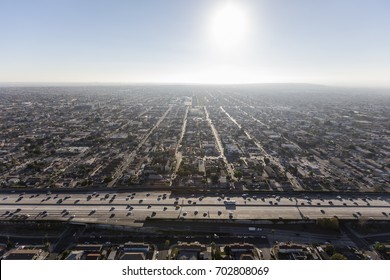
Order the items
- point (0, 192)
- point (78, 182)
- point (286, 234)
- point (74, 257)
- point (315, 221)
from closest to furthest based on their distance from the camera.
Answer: point (74, 257)
point (286, 234)
point (315, 221)
point (0, 192)
point (78, 182)

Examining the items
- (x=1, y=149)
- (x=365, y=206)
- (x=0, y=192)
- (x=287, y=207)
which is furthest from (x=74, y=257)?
(x=1, y=149)

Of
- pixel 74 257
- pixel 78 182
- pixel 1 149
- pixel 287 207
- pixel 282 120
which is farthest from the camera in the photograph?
pixel 282 120

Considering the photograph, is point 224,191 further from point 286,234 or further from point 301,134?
point 301,134

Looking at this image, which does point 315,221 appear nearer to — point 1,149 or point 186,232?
point 186,232

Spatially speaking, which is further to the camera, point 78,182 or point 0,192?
point 78,182

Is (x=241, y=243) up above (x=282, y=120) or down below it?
above

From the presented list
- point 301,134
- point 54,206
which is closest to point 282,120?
point 301,134
